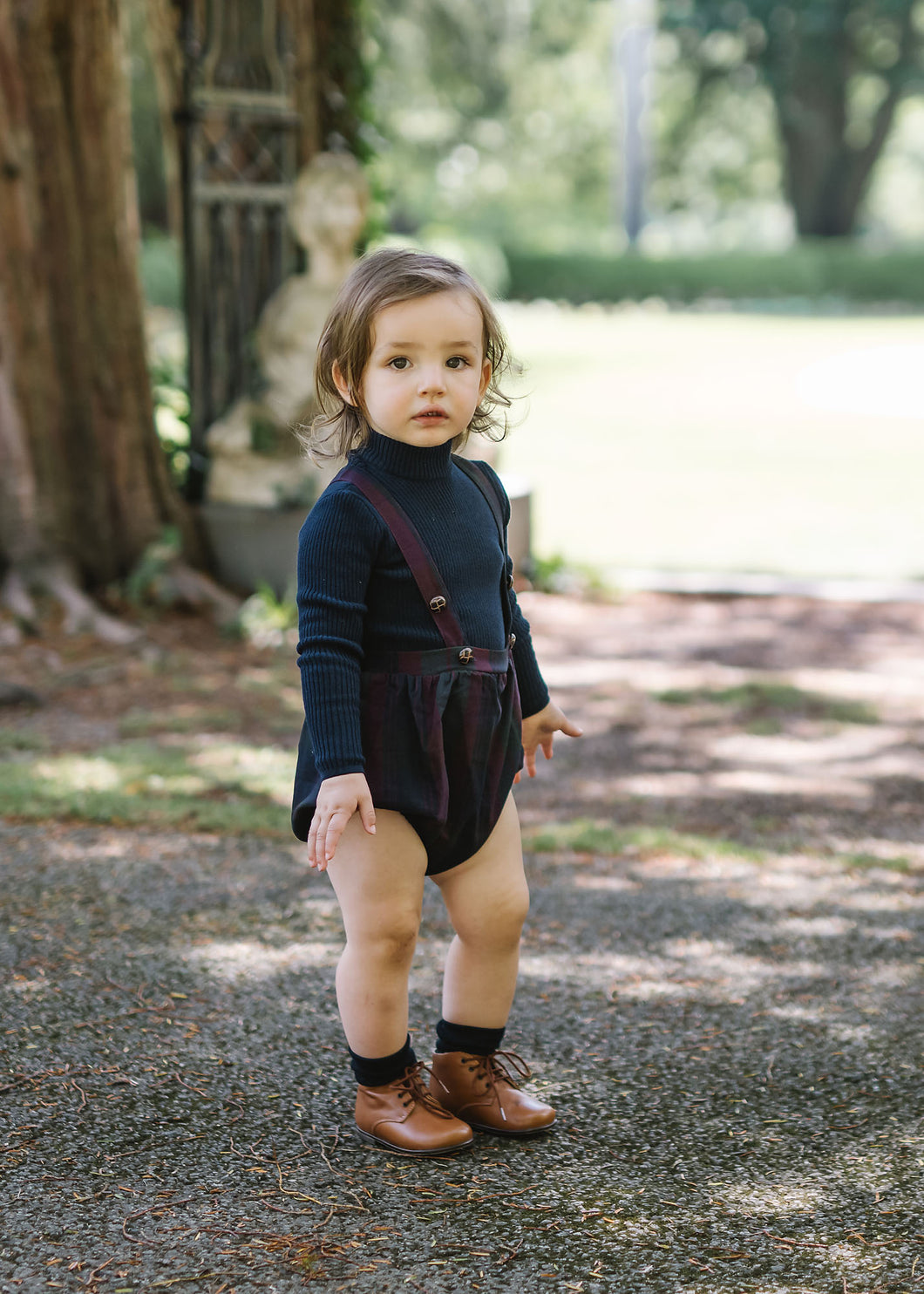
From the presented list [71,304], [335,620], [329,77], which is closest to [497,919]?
[335,620]

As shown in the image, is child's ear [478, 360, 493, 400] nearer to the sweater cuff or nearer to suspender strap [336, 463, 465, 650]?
suspender strap [336, 463, 465, 650]

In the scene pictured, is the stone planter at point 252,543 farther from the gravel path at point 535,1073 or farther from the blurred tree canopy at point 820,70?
the blurred tree canopy at point 820,70

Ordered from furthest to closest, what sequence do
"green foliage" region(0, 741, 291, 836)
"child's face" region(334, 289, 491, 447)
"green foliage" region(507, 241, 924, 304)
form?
"green foliage" region(507, 241, 924, 304) → "green foliage" region(0, 741, 291, 836) → "child's face" region(334, 289, 491, 447)

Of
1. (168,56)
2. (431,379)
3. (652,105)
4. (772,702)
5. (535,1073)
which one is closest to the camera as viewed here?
(431,379)

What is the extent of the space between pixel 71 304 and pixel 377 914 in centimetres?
484

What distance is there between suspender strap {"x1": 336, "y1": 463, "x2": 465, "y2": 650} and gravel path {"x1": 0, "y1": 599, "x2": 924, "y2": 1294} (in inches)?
36.4

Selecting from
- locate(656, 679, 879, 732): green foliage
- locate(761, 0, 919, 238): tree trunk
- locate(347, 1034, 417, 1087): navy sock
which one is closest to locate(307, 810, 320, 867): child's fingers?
locate(347, 1034, 417, 1087): navy sock

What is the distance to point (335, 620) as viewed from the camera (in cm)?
230

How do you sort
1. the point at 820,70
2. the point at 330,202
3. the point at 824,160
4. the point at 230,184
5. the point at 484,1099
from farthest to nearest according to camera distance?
the point at 824,160 → the point at 820,70 → the point at 230,184 → the point at 330,202 → the point at 484,1099

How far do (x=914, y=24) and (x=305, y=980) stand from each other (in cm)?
3656

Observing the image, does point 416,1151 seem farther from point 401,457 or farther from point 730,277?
point 730,277

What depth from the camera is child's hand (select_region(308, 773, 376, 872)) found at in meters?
2.22

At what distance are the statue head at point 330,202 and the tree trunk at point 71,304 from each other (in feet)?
3.00

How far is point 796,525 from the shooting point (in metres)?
10.1
